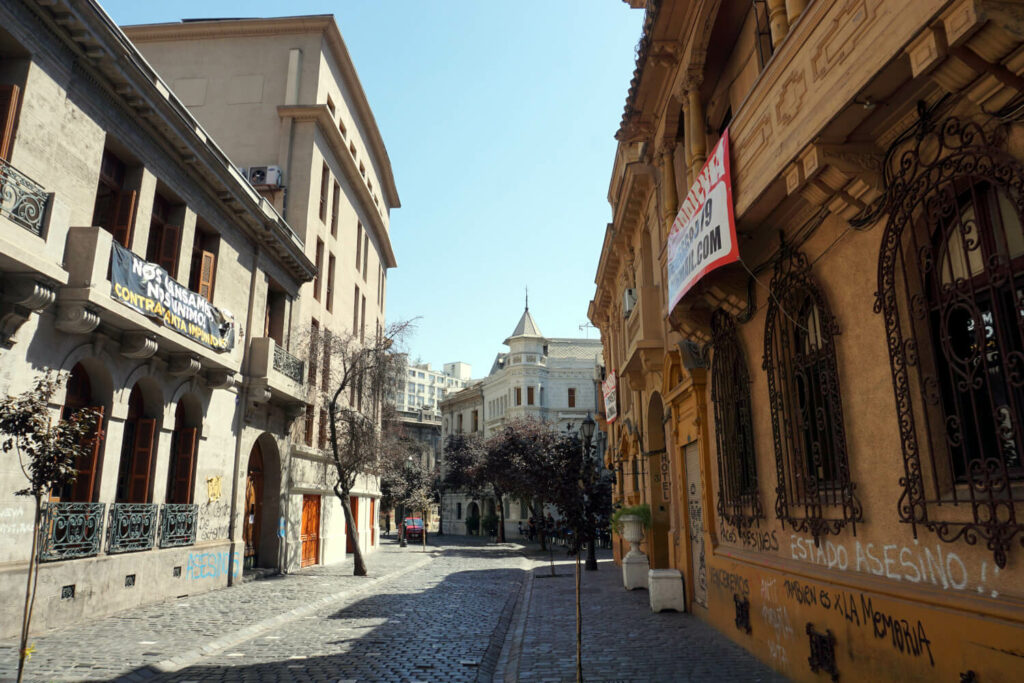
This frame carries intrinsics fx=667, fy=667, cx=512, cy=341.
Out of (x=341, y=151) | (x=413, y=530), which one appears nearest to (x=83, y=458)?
(x=341, y=151)

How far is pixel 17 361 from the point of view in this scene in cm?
1042

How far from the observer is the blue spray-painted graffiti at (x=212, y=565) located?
15.9 meters

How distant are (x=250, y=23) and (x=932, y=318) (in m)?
29.6

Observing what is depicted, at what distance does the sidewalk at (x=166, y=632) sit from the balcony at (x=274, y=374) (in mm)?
5447

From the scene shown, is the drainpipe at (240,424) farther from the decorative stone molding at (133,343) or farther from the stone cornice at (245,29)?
the stone cornice at (245,29)

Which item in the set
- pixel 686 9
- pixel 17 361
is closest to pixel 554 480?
pixel 686 9

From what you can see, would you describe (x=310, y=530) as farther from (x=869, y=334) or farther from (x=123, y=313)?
(x=869, y=334)

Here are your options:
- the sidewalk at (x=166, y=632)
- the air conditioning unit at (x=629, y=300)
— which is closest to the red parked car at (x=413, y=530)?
the sidewalk at (x=166, y=632)

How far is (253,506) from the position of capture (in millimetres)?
21328

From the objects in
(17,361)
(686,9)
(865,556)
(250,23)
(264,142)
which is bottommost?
(865,556)

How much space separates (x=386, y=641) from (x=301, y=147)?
20176 millimetres

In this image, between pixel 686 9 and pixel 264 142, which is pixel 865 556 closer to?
pixel 686 9

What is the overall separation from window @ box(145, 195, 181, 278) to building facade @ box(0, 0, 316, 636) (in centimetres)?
4

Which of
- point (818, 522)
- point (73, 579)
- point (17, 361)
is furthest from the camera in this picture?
point (73, 579)
